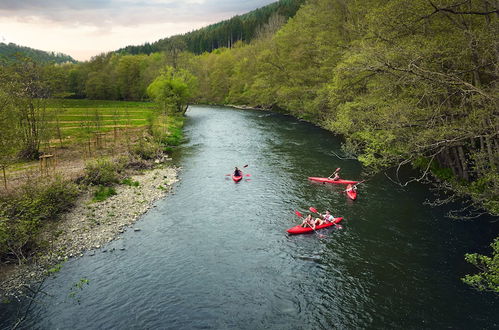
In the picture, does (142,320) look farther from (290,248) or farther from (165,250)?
(290,248)

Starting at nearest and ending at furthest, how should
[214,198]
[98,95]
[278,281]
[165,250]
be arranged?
1. [278,281]
2. [165,250]
3. [214,198]
4. [98,95]

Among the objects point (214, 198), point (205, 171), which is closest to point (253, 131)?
point (205, 171)

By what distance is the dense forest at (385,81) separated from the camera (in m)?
14.7

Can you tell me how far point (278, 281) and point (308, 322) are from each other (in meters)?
2.45

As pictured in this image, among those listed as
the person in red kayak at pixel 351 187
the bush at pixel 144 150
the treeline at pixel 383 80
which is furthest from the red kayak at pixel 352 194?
the bush at pixel 144 150

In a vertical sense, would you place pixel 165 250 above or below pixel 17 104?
below

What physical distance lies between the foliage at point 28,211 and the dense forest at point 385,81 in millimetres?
15223

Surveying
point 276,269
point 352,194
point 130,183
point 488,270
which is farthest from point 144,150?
point 488,270

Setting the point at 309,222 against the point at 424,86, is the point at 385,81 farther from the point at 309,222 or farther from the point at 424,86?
the point at 309,222

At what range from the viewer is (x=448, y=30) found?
18.2 meters

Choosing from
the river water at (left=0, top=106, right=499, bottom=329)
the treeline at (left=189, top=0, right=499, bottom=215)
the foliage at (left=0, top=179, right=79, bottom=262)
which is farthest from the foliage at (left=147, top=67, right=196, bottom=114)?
the river water at (left=0, top=106, right=499, bottom=329)

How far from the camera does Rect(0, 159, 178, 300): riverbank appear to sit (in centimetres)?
1309

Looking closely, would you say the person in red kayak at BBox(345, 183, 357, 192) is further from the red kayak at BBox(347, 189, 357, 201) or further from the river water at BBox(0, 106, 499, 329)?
the river water at BBox(0, 106, 499, 329)

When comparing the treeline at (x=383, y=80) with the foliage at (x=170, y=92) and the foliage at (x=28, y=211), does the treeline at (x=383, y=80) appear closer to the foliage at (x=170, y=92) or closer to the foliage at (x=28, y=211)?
the foliage at (x=170, y=92)
